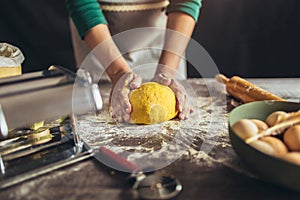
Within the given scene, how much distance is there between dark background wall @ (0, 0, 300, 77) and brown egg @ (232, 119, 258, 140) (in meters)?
1.31

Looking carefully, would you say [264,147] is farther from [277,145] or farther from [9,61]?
[9,61]

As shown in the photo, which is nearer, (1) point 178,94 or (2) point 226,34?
(1) point 178,94

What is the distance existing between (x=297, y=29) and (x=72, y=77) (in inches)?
56.2

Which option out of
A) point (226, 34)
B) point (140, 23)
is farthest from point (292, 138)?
point (226, 34)

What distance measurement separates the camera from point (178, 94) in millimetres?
1023

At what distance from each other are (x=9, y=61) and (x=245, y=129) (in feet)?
2.05

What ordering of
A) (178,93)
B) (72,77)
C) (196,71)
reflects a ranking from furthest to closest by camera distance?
(196,71) → (178,93) → (72,77)

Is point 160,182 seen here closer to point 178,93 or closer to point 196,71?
point 178,93

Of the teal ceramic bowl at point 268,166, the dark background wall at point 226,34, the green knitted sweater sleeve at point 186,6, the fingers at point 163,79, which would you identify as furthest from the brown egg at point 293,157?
the dark background wall at point 226,34

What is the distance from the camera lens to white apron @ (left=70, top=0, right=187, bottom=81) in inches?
51.4

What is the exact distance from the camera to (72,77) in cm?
79

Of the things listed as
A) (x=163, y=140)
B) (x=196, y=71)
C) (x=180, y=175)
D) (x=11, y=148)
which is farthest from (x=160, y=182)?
(x=196, y=71)

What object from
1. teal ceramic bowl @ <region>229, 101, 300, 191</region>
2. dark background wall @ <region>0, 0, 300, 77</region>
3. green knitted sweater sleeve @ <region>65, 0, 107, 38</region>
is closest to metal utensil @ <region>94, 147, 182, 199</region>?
teal ceramic bowl @ <region>229, 101, 300, 191</region>

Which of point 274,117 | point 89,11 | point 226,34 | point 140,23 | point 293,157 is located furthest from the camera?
point 226,34
